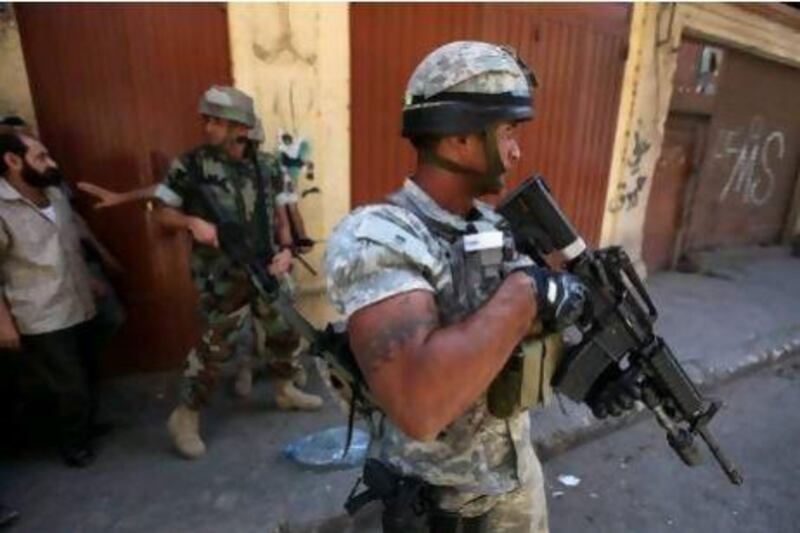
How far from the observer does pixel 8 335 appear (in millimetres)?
2545

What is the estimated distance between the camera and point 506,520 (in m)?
1.63

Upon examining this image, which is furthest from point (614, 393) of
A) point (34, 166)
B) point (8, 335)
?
point (34, 166)

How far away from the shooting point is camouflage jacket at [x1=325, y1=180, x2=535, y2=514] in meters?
1.21

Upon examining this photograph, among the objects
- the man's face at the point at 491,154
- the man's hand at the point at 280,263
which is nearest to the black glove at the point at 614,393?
the man's face at the point at 491,154

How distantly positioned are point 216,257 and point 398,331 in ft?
6.87

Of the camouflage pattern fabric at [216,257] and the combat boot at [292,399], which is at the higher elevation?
the camouflage pattern fabric at [216,257]

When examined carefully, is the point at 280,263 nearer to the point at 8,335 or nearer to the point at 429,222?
the point at 8,335

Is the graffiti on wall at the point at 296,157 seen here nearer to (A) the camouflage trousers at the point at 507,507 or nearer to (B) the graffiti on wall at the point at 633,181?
→ (A) the camouflage trousers at the point at 507,507

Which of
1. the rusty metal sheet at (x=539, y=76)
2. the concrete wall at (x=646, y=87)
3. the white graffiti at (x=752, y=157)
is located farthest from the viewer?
the white graffiti at (x=752, y=157)

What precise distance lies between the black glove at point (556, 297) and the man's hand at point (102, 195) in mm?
2667

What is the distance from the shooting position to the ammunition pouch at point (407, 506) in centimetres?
155

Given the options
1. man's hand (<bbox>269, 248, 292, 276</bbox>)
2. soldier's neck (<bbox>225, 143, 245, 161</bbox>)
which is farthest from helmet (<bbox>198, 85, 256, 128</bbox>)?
man's hand (<bbox>269, 248, 292, 276</bbox>)

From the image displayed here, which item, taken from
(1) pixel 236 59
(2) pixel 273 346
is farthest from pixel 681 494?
(1) pixel 236 59

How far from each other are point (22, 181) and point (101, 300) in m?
0.79
